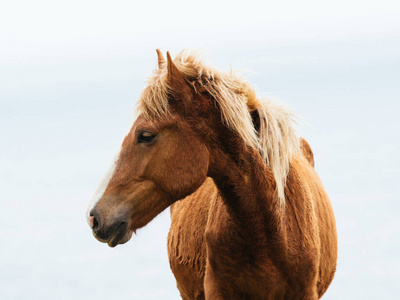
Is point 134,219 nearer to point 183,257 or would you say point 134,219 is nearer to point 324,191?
point 183,257

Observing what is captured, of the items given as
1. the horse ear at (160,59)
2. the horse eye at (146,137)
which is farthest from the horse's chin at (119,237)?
the horse ear at (160,59)

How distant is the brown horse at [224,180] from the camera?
12.6 feet

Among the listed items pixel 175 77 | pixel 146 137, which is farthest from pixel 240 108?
pixel 146 137

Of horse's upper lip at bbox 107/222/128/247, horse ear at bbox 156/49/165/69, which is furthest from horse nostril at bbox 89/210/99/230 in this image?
horse ear at bbox 156/49/165/69

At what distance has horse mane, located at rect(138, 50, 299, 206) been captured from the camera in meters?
3.88

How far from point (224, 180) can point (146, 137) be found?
63cm

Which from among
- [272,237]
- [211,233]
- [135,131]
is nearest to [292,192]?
[272,237]

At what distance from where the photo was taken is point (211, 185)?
5137 millimetres

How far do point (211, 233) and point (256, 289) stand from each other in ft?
1.76

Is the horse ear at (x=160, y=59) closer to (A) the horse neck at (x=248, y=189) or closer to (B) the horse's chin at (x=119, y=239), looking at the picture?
(A) the horse neck at (x=248, y=189)

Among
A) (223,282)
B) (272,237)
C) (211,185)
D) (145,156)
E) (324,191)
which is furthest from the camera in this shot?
(324,191)

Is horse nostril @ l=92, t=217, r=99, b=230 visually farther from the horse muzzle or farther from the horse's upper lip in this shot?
the horse's upper lip

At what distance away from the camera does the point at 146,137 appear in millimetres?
3838

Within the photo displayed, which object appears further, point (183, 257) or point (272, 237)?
point (183, 257)
